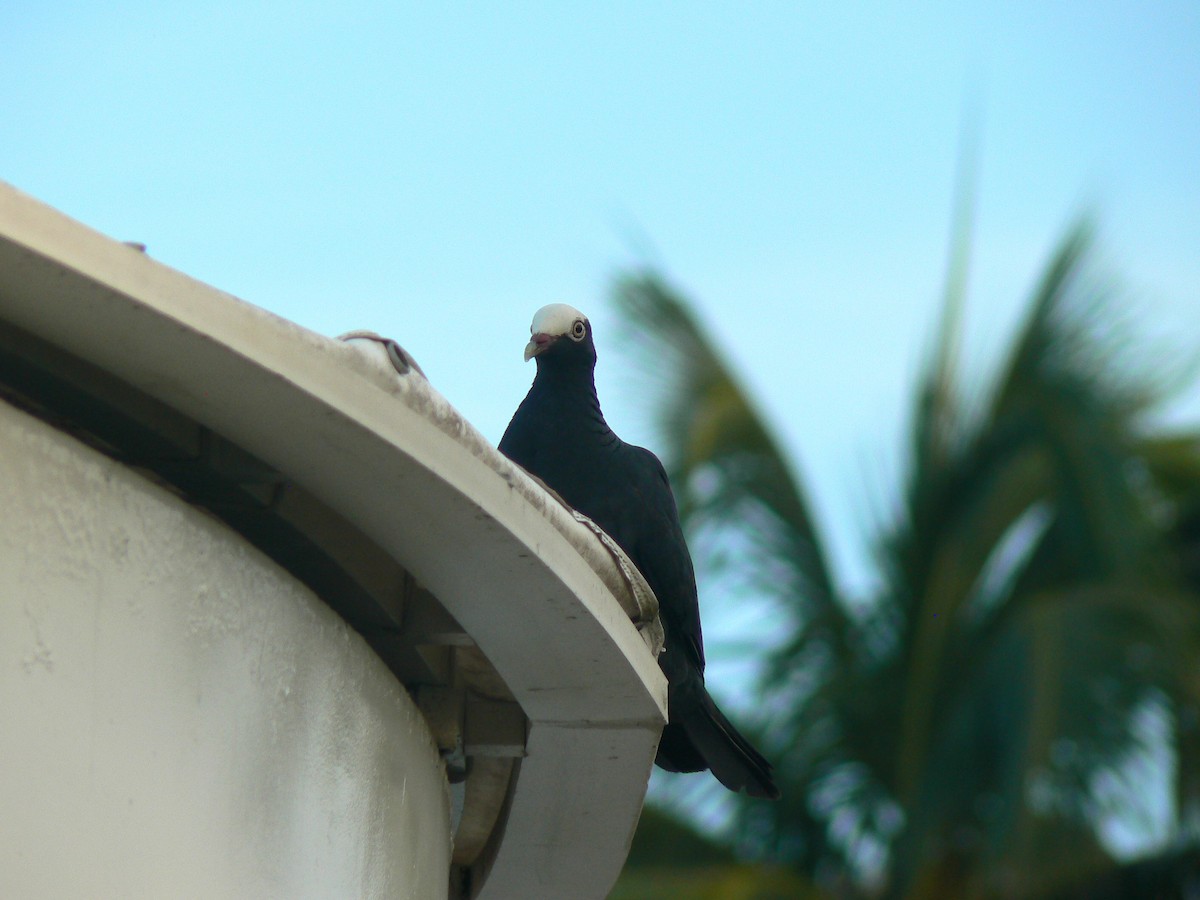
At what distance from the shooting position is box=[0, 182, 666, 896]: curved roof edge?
2.78 metres

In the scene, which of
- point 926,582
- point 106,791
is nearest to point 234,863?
point 106,791

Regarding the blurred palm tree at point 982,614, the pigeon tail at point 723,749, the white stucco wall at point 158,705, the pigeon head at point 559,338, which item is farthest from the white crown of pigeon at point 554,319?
the blurred palm tree at point 982,614

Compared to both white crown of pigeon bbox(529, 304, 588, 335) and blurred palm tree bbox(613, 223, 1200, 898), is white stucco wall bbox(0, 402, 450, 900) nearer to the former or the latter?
white crown of pigeon bbox(529, 304, 588, 335)

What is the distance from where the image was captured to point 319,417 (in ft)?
10.2

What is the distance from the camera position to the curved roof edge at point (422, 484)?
2.78 metres

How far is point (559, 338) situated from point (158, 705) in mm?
2429

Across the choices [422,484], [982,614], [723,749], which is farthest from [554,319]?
[982,614]

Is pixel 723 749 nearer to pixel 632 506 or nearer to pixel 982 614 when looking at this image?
pixel 632 506

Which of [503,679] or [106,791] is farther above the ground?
[503,679]

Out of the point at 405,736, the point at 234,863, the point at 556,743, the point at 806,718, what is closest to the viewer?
the point at 234,863

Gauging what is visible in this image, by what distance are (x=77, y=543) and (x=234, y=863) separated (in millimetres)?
653

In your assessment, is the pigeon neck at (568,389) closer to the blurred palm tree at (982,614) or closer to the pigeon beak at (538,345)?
the pigeon beak at (538,345)

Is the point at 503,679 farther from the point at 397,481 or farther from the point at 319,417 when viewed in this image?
the point at 319,417

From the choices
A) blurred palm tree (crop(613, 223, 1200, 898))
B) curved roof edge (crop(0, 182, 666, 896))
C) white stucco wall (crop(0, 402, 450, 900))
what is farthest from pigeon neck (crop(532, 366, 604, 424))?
blurred palm tree (crop(613, 223, 1200, 898))
